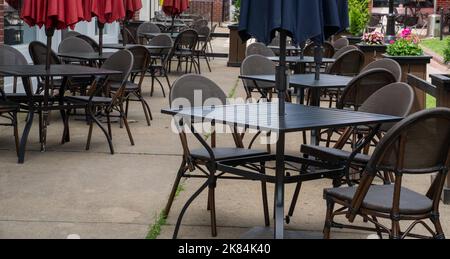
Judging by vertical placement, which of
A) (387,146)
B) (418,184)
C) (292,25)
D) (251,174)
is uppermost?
(292,25)

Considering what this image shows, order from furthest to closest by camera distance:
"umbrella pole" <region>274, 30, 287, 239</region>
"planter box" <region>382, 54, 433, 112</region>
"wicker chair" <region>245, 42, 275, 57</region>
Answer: "wicker chair" <region>245, 42, 275, 57</region> < "planter box" <region>382, 54, 433, 112</region> < "umbrella pole" <region>274, 30, 287, 239</region>

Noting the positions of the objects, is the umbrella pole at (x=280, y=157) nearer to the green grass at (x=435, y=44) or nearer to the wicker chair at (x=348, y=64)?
the wicker chair at (x=348, y=64)

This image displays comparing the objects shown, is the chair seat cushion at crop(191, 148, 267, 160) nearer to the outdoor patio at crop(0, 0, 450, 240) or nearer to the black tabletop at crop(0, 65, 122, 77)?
the outdoor patio at crop(0, 0, 450, 240)

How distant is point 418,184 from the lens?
695 cm

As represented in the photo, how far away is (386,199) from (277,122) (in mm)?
819

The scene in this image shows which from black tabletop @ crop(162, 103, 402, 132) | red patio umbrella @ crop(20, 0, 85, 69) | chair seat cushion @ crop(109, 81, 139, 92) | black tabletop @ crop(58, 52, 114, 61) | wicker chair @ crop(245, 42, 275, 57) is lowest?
chair seat cushion @ crop(109, 81, 139, 92)

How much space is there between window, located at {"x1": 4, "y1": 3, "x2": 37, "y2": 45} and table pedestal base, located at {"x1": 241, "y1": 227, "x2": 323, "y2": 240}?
679 centimetres

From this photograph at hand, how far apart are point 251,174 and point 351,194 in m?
0.75

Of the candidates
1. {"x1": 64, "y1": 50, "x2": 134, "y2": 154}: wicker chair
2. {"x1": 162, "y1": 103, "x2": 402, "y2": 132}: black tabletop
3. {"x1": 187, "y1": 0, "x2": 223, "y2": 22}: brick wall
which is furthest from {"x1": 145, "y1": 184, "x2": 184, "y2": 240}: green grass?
{"x1": 187, "y1": 0, "x2": 223, "y2": 22}: brick wall

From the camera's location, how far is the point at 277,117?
16.1 ft

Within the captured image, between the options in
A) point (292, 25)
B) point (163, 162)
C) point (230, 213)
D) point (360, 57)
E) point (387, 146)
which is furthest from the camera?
point (360, 57)

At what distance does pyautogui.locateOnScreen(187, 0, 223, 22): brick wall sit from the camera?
119 ft
